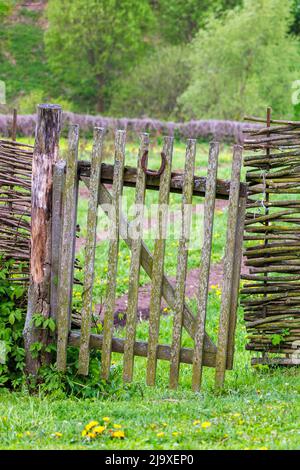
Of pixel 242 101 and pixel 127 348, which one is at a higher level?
pixel 242 101

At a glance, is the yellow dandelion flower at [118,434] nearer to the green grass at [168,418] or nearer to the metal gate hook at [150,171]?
the green grass at [168,418]

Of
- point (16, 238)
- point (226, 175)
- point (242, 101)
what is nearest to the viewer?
point (16, 238)

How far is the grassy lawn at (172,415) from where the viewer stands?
155 inches

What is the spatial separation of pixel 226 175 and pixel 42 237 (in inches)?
432

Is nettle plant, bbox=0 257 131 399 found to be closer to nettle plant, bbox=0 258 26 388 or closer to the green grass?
nettle plant, bbox=0 258 26 388

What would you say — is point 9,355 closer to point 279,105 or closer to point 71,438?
point 71,438

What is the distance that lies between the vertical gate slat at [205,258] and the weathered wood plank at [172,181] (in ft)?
0.23

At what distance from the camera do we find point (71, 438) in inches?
160

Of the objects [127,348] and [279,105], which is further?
[279,105]

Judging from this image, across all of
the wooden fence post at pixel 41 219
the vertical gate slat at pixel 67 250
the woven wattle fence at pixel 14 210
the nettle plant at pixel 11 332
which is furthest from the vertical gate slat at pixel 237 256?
the woven wattle fence at pixel 14 210

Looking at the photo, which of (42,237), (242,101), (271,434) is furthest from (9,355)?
(242,101)

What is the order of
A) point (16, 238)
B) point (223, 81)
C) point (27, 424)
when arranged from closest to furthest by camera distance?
point (27, 424)
point (16, 238)
point (223, 81)

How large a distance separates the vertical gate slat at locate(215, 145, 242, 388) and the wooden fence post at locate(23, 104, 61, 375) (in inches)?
46.4

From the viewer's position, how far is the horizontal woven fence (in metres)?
25.0
